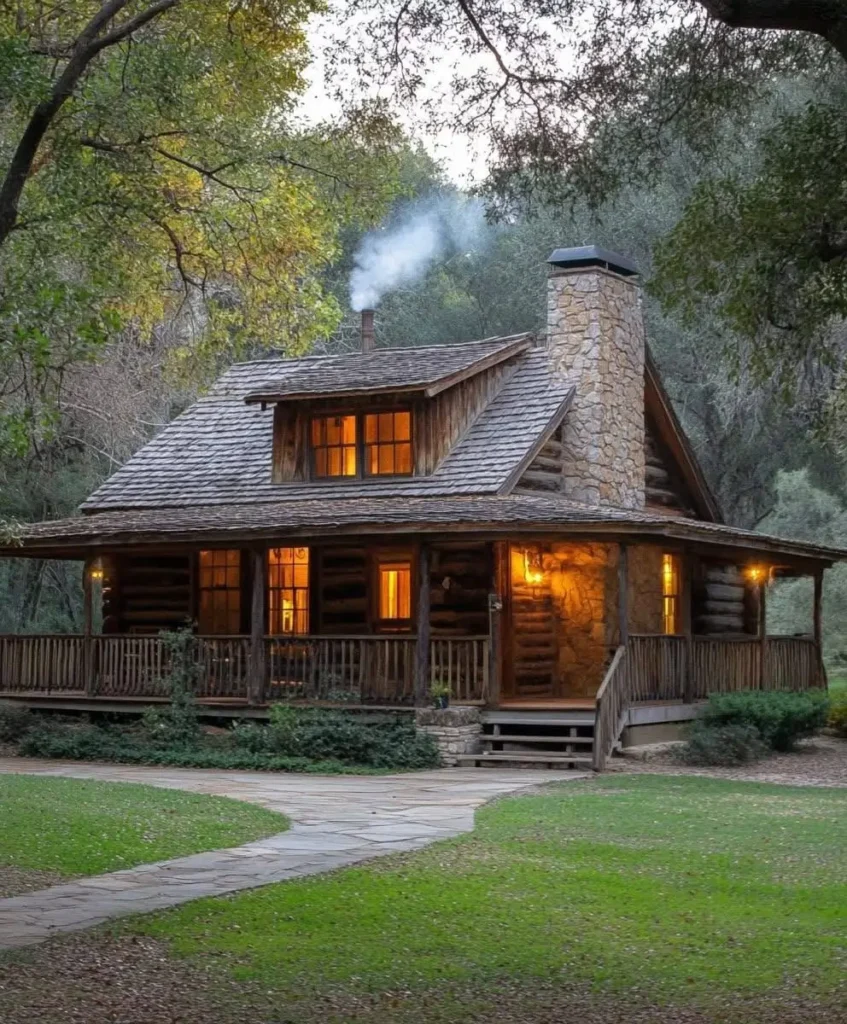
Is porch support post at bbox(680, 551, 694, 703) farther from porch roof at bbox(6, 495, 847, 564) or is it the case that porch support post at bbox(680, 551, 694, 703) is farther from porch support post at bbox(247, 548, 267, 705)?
porch support post at bbox(247, 548, 267, 705)

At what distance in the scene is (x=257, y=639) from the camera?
24.5m

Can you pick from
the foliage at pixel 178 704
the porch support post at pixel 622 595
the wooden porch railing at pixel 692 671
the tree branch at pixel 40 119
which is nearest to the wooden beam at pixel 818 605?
the wooden porch railing at pixel 692 671

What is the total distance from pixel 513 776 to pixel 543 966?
11.5 m

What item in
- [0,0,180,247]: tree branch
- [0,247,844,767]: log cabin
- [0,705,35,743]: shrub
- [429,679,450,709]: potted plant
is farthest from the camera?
[0,705,35,743]: shrub

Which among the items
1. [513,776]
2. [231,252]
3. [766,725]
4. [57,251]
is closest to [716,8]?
[57,251]

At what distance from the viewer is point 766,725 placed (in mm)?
24391

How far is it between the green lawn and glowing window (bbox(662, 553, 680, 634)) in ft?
40.2

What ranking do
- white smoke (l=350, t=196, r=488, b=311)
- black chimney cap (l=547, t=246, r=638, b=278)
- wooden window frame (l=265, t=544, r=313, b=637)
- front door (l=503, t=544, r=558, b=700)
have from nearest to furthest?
front door (l=503, t=544, r=558, b=700) → wooden window frame (l=265, t=544, r=313, b=637) → black chimney cap (l=547, t=246, r=638, b=278) → white smoke (l=350, t=196, r=488, b=311)

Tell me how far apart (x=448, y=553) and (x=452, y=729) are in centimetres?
371

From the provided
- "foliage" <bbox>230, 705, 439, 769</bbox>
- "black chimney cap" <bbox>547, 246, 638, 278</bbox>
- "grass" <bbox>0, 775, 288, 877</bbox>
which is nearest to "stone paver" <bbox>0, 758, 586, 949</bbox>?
"grass" <bbox>0, 775, 288, 877</bbox>

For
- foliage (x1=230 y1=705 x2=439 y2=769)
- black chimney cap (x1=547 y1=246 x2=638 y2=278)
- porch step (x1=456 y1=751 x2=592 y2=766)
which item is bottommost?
porch step (x1=456 y1=751 x2=592 y2=766)

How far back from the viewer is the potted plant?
75.4 ft

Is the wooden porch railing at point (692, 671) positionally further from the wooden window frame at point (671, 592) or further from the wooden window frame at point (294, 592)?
the wooden window frame at point (294, 592)

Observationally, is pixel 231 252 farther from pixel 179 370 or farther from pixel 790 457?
pixel 790 457
